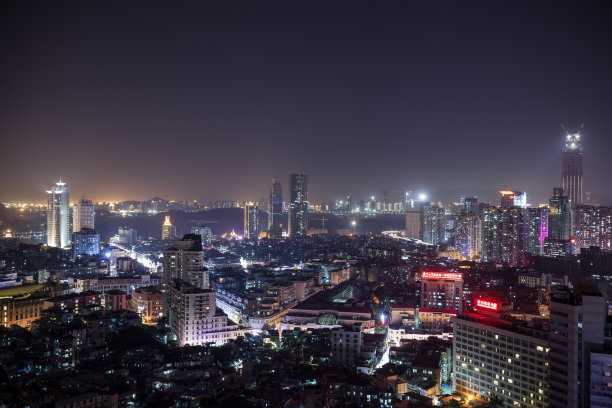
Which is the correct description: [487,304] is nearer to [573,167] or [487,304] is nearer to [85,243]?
[85,243]

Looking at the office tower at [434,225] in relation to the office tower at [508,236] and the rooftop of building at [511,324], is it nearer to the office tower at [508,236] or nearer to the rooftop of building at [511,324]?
the office tower at [508,236]

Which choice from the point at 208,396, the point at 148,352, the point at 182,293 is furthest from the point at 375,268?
the point at 208,396

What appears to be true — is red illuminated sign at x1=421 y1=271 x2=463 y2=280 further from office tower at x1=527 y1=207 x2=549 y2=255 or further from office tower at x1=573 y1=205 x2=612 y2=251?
office tower at x1=573 y1=205 x2=612 y2=251

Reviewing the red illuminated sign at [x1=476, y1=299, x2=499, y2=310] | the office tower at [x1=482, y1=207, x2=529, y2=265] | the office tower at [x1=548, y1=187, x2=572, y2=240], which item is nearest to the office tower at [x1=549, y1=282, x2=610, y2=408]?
the red illuminated sign at [x1=476, y1=299, x2=499, y2=310]

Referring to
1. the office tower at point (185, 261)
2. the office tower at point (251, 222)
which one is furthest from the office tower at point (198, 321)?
the office tower at point (251, 222)

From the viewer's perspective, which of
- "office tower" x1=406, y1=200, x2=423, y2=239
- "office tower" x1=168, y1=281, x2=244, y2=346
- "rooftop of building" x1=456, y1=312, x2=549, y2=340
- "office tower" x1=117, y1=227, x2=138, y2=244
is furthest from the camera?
"office tower" x1=406, y1=200, x2=423, y2=239

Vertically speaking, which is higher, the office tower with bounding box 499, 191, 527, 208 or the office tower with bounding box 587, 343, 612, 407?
the office tower with bounding box 499, 191, 527, 208

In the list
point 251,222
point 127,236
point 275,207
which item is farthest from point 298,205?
point 127,236
